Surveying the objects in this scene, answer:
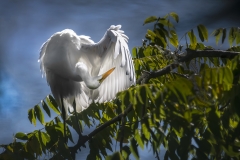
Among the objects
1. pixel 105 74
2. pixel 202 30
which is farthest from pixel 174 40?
pixel 105 74

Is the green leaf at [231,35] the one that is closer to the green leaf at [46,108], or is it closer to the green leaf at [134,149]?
the green leaf at [134,149]

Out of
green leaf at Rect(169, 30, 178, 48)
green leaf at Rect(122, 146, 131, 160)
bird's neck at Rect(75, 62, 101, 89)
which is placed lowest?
green leaf at Rect(122, 146, 131, 160)

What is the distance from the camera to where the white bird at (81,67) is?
2100mm

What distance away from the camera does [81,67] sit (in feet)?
7.53

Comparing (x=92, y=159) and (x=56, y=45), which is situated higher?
(x=56, y=45)

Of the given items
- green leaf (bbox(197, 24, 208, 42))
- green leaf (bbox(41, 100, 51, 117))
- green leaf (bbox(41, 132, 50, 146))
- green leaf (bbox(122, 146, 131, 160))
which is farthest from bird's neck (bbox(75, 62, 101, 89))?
green leaf (bbox(122, 146, 131, 160))

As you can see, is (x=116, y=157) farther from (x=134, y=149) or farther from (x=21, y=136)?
(x=21, y=136)

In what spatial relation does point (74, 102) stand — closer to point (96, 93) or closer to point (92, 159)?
point (96, 93)

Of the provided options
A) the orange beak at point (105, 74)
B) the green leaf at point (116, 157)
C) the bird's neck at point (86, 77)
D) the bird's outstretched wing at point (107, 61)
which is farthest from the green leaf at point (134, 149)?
the bird's neck at point (86, 77)

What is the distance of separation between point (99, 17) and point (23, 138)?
1.35 m

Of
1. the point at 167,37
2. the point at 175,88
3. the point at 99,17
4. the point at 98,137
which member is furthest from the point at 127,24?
the point at 175,88

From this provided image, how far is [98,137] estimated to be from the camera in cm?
163

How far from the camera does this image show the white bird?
2.10m

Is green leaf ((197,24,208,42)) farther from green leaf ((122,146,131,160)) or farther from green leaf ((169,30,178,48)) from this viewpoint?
green leaf ((122,146,131,160))
